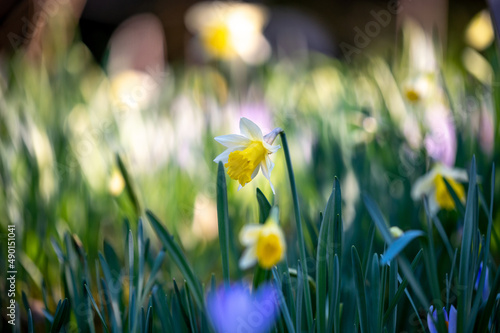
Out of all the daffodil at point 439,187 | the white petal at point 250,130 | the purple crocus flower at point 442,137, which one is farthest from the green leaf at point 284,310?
the purple crocus flower at point 442,137

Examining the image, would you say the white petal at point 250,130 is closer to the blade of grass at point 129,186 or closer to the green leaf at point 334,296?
the green leaf at point 334,296

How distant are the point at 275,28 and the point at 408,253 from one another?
420 centimetres

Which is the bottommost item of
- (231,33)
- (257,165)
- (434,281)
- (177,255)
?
(434,281)

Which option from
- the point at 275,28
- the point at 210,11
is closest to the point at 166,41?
the point at 275,28

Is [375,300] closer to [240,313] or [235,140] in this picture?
[240,313]

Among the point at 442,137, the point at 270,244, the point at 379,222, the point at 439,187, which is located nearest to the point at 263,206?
the point at 270,244

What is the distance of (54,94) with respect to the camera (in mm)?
1924

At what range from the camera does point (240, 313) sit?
637 millimetres

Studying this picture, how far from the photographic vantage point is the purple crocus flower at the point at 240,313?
63 centimetres

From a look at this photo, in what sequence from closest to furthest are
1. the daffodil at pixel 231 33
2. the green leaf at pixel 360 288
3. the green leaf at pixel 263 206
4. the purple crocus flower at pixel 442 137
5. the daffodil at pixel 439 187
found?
the green leaf at pixel 360 288 < the green leaf at pixel 263 206 < the daffodil at pixel 439 187 < the purple crocus flower at pixel 442 137 < the daffodil at pixel 231 33

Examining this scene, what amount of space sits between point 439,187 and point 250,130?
0.43 m

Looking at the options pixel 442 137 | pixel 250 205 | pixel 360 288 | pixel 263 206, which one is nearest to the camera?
pixel 360 288

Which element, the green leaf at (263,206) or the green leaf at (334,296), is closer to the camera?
the green leaf at (334,296)

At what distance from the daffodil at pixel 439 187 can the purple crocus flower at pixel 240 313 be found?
435 millimetres
